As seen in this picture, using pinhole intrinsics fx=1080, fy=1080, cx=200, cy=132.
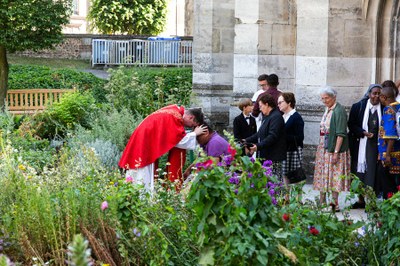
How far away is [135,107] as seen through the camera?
59.0ft

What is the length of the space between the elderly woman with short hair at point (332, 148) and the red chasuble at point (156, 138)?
1.95 meters

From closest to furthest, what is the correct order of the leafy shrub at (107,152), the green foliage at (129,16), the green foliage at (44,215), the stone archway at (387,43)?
the green foliage at (44,215)
the leafy shrub at (107,152)
the stone archway at (387,43)
the green foliage at (129,16)

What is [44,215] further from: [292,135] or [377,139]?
[377,139]

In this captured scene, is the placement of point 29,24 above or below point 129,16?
below

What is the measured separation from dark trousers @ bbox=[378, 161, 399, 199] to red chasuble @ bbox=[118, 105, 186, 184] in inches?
98.6

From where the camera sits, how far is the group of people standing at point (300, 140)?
11430 mm

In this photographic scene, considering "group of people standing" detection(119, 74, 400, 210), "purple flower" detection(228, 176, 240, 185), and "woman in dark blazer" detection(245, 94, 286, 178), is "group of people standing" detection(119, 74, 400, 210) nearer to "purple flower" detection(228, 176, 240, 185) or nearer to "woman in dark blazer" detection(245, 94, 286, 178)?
"woman in dark blazer" detection(245, 94, 286, 178)

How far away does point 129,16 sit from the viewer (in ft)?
173

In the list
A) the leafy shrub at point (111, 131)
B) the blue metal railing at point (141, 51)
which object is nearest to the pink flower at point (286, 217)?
the leafy shrub at point (111, 131)

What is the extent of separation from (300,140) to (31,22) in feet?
52.8

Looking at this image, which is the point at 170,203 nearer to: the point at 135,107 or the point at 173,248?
the point at 173,248

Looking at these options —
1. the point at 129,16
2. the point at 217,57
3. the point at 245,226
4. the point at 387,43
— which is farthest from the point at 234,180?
the point at 129,16

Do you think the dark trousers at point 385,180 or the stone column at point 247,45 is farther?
the stone column at point 247,45

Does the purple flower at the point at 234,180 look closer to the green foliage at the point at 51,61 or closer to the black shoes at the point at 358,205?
the black shoes at the point at 358,205
